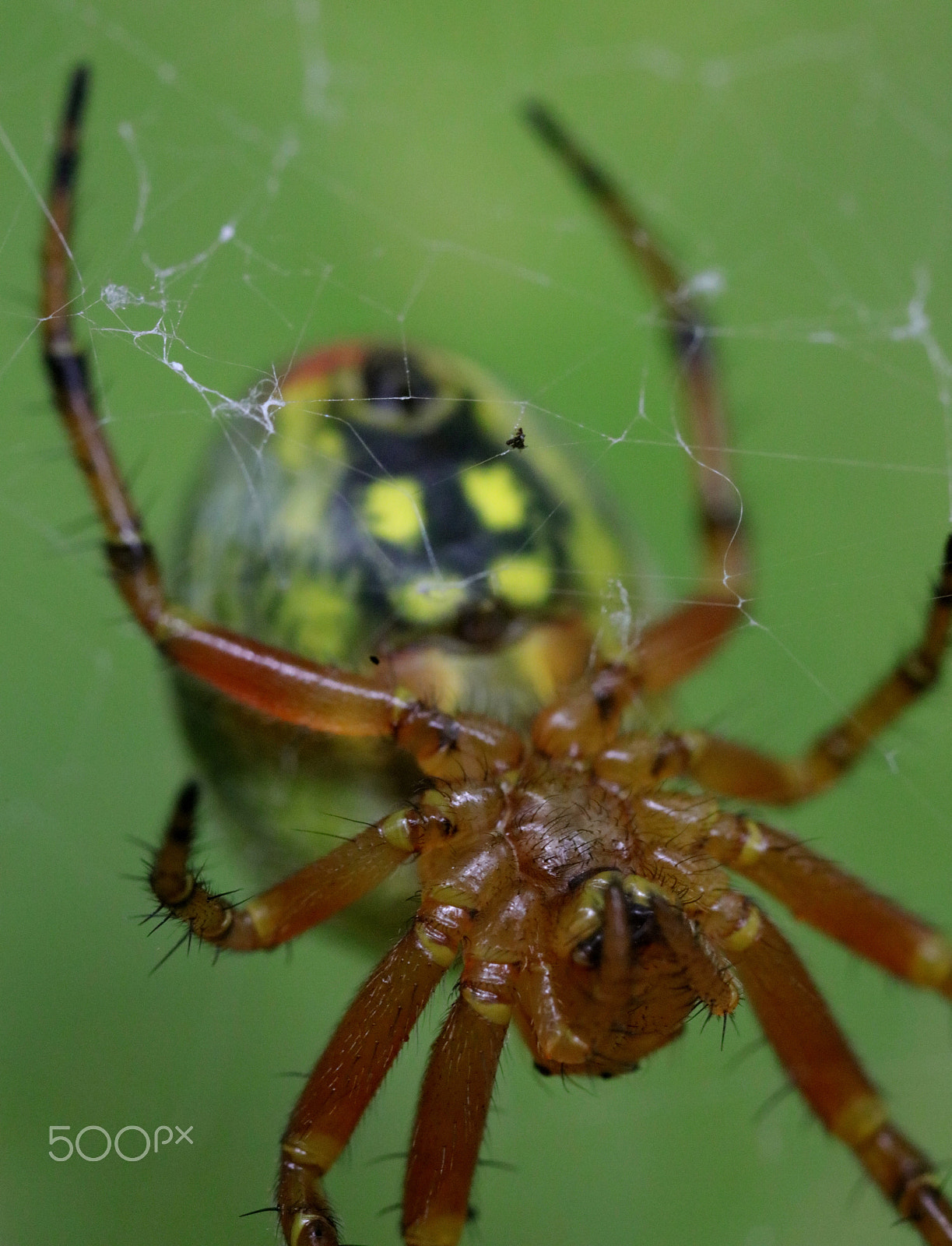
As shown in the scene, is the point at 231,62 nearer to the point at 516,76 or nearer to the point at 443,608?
the point at 516,76

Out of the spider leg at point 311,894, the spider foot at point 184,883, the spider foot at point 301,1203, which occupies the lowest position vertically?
the spider foot at point 301,1203

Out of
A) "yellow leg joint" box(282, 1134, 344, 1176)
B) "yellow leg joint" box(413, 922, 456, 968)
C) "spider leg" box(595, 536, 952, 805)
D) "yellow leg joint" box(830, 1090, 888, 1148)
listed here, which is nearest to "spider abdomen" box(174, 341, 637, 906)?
"spider leg" box(595, 536, 952, 805)

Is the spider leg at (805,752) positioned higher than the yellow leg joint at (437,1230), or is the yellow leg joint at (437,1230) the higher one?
the spider leg at (805,752)

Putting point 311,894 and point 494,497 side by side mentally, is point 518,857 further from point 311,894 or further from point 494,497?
point 494,497

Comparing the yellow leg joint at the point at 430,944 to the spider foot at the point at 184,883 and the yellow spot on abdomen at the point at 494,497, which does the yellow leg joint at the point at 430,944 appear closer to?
the spider foot at the point at 184,883

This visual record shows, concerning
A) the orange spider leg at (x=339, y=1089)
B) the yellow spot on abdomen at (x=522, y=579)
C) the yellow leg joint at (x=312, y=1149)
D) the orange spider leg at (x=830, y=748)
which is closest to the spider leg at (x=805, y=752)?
the orange spider leg at (x=830, y=748)
